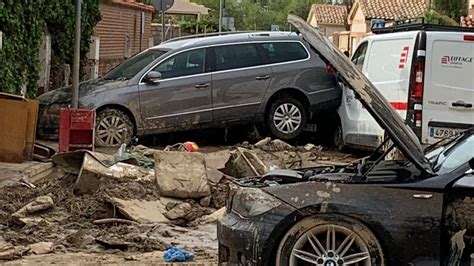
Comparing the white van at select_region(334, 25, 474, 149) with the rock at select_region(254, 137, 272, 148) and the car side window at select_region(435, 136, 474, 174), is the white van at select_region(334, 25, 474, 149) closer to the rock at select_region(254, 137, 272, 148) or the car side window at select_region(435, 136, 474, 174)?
the rock at select_region(254, 137, 272, 148)

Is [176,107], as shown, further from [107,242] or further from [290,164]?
[107,242]

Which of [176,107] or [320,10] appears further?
[320,10]

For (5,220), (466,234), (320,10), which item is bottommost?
(5,220)

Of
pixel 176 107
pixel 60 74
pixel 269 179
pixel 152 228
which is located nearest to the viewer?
pixel 269 179

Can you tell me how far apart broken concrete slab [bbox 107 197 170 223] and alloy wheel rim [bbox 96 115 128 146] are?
211 inches

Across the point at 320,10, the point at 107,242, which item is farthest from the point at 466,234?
the point at 320,10

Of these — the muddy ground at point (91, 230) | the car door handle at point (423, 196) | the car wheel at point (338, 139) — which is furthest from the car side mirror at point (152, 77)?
the car door handle at point (423, 196)

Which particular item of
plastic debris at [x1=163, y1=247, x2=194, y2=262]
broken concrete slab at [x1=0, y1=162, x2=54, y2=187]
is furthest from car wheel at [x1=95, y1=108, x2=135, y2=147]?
plastic debris at [x1=163, y1=247, x2=194, y2=262]

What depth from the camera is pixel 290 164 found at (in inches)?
510

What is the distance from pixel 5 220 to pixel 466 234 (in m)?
5.00

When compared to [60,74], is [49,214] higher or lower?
lower

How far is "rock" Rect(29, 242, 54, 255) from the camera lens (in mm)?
8031

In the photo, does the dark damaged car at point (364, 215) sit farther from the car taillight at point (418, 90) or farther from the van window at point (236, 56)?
the van window at point (236, 56)

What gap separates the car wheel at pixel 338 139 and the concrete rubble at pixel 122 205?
4.10m
